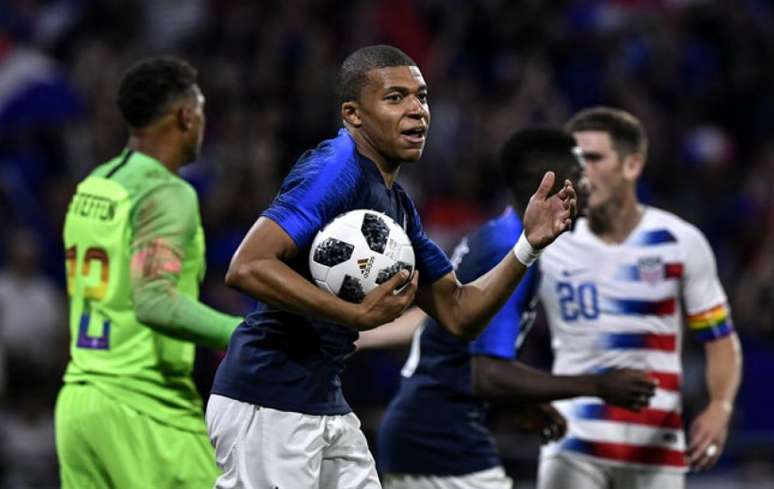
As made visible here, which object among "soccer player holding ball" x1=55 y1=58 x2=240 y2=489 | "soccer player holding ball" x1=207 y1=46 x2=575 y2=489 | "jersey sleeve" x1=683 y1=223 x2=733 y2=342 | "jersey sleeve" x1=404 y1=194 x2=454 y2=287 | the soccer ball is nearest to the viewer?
the soccer ball

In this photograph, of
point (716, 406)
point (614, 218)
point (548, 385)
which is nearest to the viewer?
point (548, 385)

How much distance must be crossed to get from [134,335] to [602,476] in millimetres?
2225

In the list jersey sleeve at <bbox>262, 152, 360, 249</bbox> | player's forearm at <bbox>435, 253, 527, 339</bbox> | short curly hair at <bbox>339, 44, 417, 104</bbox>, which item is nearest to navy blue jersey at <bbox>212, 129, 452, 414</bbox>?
jersey sleeve at <bbox>262, 152, 360, 249</bbox>

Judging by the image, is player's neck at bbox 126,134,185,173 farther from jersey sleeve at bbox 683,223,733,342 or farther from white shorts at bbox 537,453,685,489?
jersey sleeve at bbox 683,223,733,342

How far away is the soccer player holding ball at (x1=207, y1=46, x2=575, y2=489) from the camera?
4.91 m

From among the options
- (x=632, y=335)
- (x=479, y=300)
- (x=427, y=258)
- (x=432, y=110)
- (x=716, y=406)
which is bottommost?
(x=716, y=406)

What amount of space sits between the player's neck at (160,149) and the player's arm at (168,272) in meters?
0.27

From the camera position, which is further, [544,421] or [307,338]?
[544,421]

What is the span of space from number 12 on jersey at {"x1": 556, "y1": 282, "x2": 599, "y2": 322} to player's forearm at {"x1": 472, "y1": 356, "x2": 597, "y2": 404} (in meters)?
0.66

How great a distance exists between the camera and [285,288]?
4.66 metres

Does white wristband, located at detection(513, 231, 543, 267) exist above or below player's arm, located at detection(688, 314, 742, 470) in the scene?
above

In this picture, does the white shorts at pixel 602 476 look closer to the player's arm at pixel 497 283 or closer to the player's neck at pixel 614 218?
the player's neck at pixel 614 218

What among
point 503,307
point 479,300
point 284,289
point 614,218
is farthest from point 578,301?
point 284,289

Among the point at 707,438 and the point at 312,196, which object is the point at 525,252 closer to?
the point at 312,196
